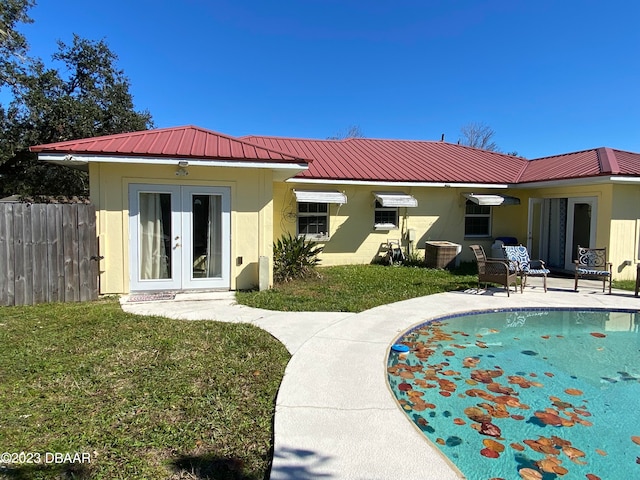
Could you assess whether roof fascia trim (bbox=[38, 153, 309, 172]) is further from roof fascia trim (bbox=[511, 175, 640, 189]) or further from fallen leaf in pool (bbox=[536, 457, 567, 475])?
roof fascia trim (bbox=[511, 175, 640, 189])

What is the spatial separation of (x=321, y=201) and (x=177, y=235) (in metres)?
5.95

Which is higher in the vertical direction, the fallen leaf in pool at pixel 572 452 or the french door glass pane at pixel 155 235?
the french door glass pane at pixel 155 235

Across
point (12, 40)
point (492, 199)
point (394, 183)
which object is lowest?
point (492, 199)

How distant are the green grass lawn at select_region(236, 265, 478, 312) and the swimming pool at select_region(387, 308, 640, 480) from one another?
6.74ft

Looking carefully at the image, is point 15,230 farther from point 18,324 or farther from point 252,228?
point 252,228

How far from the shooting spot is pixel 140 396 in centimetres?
466

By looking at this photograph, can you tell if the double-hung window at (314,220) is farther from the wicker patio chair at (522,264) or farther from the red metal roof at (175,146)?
the wicker patio chair at (522,264)

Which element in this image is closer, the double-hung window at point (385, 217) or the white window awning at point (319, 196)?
the white window awning at point (319, 196)

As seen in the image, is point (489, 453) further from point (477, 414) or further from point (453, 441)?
point (477, 414)

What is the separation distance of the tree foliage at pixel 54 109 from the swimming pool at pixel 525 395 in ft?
65.5

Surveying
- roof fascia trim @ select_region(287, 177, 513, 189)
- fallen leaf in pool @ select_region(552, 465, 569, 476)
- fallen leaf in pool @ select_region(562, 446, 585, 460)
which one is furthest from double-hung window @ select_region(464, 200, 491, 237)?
fallen leaf in pool @ select_region(552, 465, 569, 476)

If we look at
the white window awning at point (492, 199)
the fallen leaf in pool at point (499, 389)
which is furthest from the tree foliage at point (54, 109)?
the fallen leaf in pool at point (499, 389)

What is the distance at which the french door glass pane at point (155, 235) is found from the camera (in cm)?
999

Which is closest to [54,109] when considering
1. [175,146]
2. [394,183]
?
[175,146]
